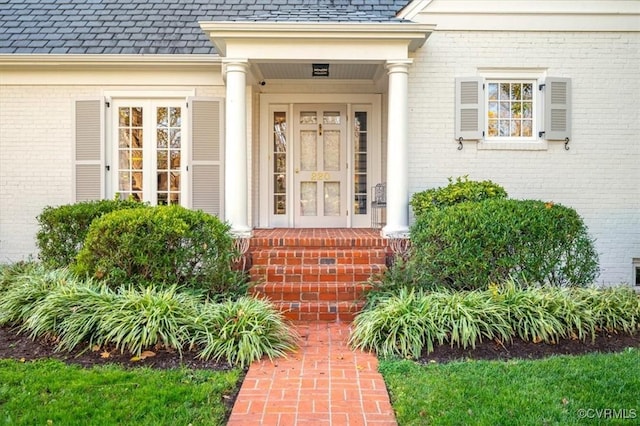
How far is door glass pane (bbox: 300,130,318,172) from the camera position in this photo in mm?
8250

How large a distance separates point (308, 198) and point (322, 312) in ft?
11.0

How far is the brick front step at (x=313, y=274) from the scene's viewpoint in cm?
569

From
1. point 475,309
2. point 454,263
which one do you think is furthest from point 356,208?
point 475,309

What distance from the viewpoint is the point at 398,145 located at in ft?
21.4

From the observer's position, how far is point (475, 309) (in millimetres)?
4379

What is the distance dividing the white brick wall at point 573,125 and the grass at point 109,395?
4.71m

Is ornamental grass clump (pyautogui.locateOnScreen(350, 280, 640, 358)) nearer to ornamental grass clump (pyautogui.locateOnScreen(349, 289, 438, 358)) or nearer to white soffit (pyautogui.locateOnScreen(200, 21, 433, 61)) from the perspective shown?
ornamental grass clump (pyautogui.locateOnScreen(349, 289, 438, 358))

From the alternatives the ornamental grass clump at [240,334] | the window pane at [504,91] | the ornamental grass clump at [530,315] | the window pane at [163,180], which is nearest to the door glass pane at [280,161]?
the window pane at [163,180]

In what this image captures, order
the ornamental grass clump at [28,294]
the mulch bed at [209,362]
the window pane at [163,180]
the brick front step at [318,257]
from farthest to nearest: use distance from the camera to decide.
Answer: the window pane at [163,180]
the brick front step at [318,257]
the ornamental grass clump at [28,294]
the mulch bed at [209,362]

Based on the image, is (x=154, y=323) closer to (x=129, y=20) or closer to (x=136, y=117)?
(x=136, y=117)

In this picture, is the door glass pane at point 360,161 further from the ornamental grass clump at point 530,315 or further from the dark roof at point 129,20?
the ornamental grass clump at point 530,315

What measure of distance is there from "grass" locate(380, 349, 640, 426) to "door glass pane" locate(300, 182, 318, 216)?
4.55 meters

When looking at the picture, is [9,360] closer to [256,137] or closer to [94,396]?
[94,396]

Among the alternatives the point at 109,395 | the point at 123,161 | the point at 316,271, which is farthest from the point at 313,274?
the point at 123,161
